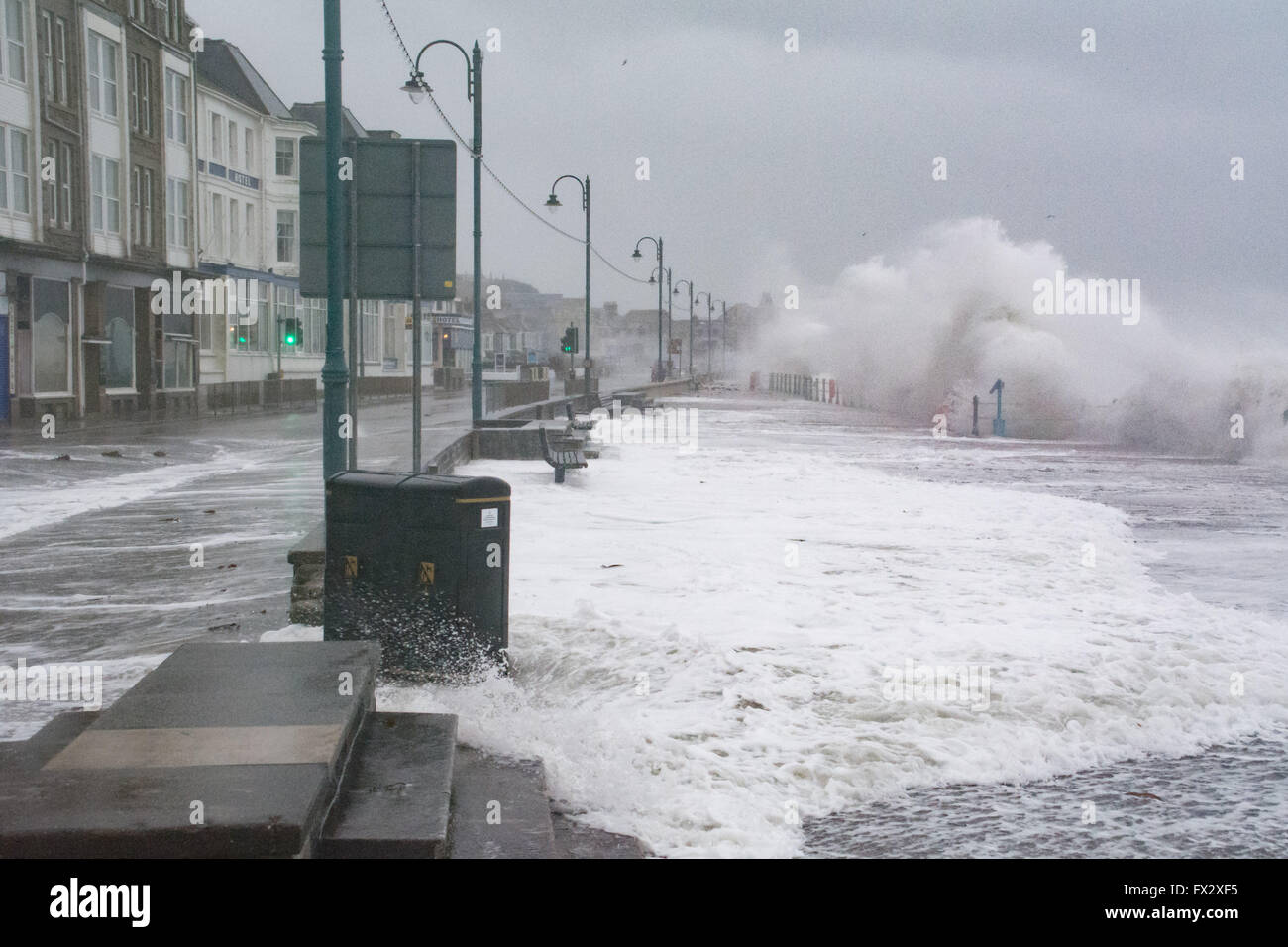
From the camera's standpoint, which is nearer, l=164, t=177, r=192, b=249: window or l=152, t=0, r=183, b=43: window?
l=152, t=0, r=183, b=43: window

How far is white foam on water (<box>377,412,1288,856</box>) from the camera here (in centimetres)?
564

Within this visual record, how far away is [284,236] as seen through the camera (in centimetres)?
5859

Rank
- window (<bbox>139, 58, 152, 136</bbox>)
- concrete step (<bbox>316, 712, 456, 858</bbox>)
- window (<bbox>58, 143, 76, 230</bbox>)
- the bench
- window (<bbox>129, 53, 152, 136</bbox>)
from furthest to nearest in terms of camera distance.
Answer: window (<bbox>139, 58, 152, 136</bbox>) < window (<bbox>129, 53, 152, 136</bbox>) < window (<bbox>58, 143, 76, 230</bbox>) < the bench < concrete step (<bbox>316, 712, 456, 858</bbox>)

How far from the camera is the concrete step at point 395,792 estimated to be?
4.12 m

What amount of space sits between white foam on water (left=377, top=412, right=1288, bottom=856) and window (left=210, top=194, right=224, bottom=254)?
39567 mm

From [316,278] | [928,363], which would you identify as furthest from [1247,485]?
[928,363]

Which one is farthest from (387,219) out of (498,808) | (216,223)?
(216,223)

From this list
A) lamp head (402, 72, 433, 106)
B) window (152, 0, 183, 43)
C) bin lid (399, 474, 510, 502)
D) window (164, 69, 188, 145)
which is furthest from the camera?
window (164, 69, 188, 145)

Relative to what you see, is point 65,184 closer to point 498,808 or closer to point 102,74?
point 102,74

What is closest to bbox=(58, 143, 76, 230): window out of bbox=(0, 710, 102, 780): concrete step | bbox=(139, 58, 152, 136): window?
bbox=(139, 58, 152, 136): window

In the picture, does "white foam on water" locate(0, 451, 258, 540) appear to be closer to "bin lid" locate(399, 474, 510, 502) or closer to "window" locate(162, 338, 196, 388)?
"bin lid" locate(399, 474, 510, 502)

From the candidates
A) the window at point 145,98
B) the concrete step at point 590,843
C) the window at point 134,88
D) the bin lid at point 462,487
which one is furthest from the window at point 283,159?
the concrete step at point 590,843

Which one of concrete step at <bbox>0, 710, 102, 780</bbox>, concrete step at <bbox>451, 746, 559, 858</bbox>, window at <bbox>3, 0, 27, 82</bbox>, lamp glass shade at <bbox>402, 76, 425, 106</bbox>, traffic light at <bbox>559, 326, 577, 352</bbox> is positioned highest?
window at <bbox>3, 0, 27, 82</bbox>

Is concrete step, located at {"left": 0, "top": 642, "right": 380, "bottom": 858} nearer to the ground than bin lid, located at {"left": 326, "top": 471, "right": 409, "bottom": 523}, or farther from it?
nearer to the ground
